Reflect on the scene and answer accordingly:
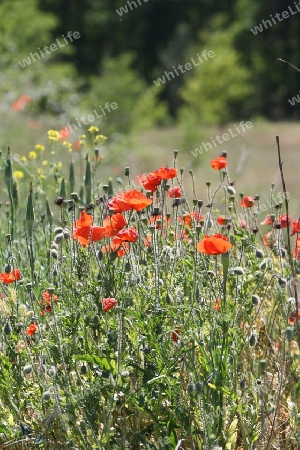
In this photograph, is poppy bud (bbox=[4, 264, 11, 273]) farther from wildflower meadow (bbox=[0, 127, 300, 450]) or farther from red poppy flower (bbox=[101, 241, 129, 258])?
red poppy flower (bbox=[101, 241, 129, 258])

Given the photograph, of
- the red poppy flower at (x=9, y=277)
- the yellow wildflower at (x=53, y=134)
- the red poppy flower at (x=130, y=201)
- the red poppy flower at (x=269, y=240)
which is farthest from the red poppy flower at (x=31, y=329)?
the yellow wildflower at (x=53, y=134)

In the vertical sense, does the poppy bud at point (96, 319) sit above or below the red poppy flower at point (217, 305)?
above

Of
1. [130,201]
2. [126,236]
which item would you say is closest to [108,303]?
[126,236]

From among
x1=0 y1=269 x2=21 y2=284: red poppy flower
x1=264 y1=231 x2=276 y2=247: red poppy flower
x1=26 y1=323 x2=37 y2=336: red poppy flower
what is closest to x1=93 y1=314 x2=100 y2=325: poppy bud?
x1=26 y1=323 x2=37 y2=336: red poppy flower

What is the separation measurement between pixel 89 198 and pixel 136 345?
4.75ft

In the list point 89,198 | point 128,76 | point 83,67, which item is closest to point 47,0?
point 83,67

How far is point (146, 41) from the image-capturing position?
48750mm

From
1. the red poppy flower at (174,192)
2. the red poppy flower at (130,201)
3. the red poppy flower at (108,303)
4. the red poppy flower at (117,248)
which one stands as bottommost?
the red poppy flower at (108,303)

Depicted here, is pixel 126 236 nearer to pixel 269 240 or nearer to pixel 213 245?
pixel 213 245

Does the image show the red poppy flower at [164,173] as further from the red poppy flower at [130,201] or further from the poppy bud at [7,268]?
the poppy bud at [7,268]

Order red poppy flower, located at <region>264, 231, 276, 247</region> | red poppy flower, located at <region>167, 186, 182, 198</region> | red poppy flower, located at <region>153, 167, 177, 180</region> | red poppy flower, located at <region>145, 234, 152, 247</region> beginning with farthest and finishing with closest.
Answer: red poppy flower, located at <region>264, 231, 276, 247</region> → red poppy flower, located at <region>167, 186, 182, 198</region> → red poppy flower, located at <region>145, 234, 152, 247</region> → red poppy flower, located at <region>153, 167, 177, 180</region>

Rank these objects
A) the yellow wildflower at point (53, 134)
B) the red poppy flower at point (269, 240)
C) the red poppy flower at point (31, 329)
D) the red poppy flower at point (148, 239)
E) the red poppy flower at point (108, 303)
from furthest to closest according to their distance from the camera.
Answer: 1. the yellow wildflower at point (53, 134)
2. the red poppy flower at point (269, 240)
3. the red poppy flower at point (148, 239)
4. the red poppy flower at point (31, 329)
5. the red poppy flower at point (108, 303)

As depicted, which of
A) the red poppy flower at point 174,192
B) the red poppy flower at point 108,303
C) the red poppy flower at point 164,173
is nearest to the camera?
the red poppy flower at point 108,303

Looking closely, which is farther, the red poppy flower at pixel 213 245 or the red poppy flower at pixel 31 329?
the red poppy flower at pixel 31 329
